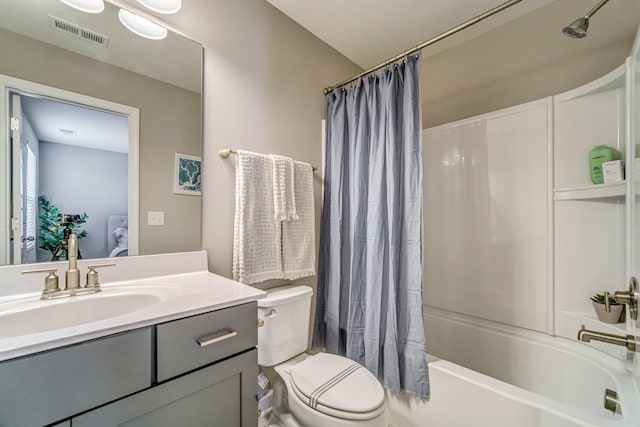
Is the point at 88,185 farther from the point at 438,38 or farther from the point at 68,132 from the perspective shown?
the point at 438,38

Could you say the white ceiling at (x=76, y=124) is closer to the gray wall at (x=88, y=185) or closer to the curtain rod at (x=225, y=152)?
the gray wall at (x=88, y=185)

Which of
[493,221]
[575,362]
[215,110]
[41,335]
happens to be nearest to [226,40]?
[215,110]

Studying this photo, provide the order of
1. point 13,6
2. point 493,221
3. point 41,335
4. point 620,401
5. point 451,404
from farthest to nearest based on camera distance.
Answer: point 493,221 < point 451,404 < point 620,401 < point 13,6 < point 41,335

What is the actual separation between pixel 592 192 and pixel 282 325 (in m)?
1.76

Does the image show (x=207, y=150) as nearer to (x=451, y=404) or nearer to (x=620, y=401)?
(x=451, y=404)

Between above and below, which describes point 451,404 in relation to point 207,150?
below

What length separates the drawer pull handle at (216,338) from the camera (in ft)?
2.55

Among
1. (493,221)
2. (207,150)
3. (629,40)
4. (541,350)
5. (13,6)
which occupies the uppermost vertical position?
(629,40)

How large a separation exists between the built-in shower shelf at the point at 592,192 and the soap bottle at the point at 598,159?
44 millimetres

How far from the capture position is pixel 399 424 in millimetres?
1384

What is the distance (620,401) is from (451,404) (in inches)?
24.2

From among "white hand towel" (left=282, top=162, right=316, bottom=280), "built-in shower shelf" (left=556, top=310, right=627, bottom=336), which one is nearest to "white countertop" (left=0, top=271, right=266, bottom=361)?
"white hand towel" (left=282, top=162, right=316, bottom=280)

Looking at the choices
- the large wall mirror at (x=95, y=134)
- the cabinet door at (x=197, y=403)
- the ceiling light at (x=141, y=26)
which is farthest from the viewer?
the ceiling light at (x=141, y=26)

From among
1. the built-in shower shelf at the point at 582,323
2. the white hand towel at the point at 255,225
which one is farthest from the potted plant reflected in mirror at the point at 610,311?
the white hand towel at the point at 255,225
